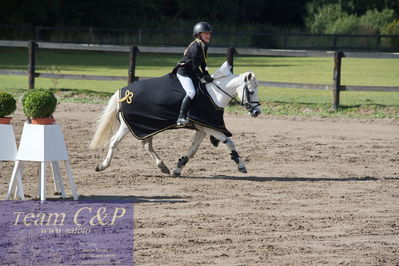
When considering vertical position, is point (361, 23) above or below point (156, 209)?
above

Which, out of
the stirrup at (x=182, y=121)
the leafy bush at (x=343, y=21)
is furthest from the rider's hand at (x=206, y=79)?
the leafy bush at (x=343, y=21)

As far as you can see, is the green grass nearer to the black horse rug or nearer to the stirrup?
the black horse rug

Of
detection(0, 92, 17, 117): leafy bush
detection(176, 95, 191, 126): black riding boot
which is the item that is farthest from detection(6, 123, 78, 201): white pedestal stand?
detection(176, 95, 191, 126): black riding boot

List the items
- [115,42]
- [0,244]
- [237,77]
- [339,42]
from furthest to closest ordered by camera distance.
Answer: [339,42] < [115,42] < [237,77] < [0,244]

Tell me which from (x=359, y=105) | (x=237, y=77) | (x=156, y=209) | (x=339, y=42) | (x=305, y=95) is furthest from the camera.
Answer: (x=339, y=42)

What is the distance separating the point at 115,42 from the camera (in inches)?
1912

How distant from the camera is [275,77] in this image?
97.7 ft

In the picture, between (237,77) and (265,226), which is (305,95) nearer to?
(237,77)

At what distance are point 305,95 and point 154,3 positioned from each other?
41.8 metres

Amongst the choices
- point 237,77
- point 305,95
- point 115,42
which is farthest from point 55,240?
point 115,42
